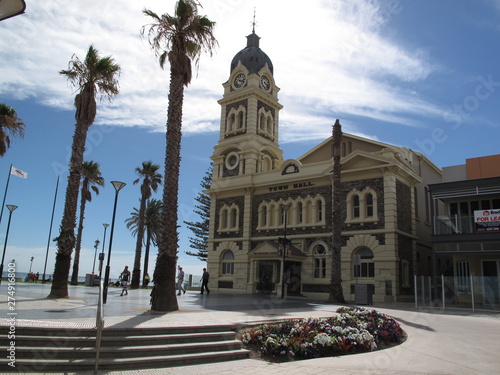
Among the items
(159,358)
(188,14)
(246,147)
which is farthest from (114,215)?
(246,147)

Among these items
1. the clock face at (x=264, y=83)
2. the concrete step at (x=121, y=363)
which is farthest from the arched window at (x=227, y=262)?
the concrete step at (x=121, y=363)

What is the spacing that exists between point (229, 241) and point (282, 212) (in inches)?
208

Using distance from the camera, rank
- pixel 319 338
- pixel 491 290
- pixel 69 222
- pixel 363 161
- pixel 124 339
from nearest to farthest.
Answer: pixel 124 339
pixel 319 338
pixel 491 290
pixel 69 222
pixel 363 161

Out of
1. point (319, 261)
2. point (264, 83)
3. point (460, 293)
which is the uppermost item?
point (264, 83)

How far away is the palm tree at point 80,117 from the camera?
19.0m

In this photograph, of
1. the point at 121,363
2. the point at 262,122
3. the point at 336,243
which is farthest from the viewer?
the point at 262,122

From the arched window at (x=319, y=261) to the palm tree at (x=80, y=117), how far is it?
1610 centimetres

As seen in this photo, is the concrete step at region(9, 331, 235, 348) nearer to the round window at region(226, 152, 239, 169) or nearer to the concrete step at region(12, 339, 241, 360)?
the concrete step at region(12, 339, 241, 360)

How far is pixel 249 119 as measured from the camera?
35.2 metres

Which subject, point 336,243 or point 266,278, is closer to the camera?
point 336,243

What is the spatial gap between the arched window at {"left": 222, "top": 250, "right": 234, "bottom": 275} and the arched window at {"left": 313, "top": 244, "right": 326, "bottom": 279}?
7.47m

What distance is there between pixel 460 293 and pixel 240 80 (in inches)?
984

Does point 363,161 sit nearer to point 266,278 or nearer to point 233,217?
point 266,278

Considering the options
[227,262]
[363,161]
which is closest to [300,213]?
[363,161]
